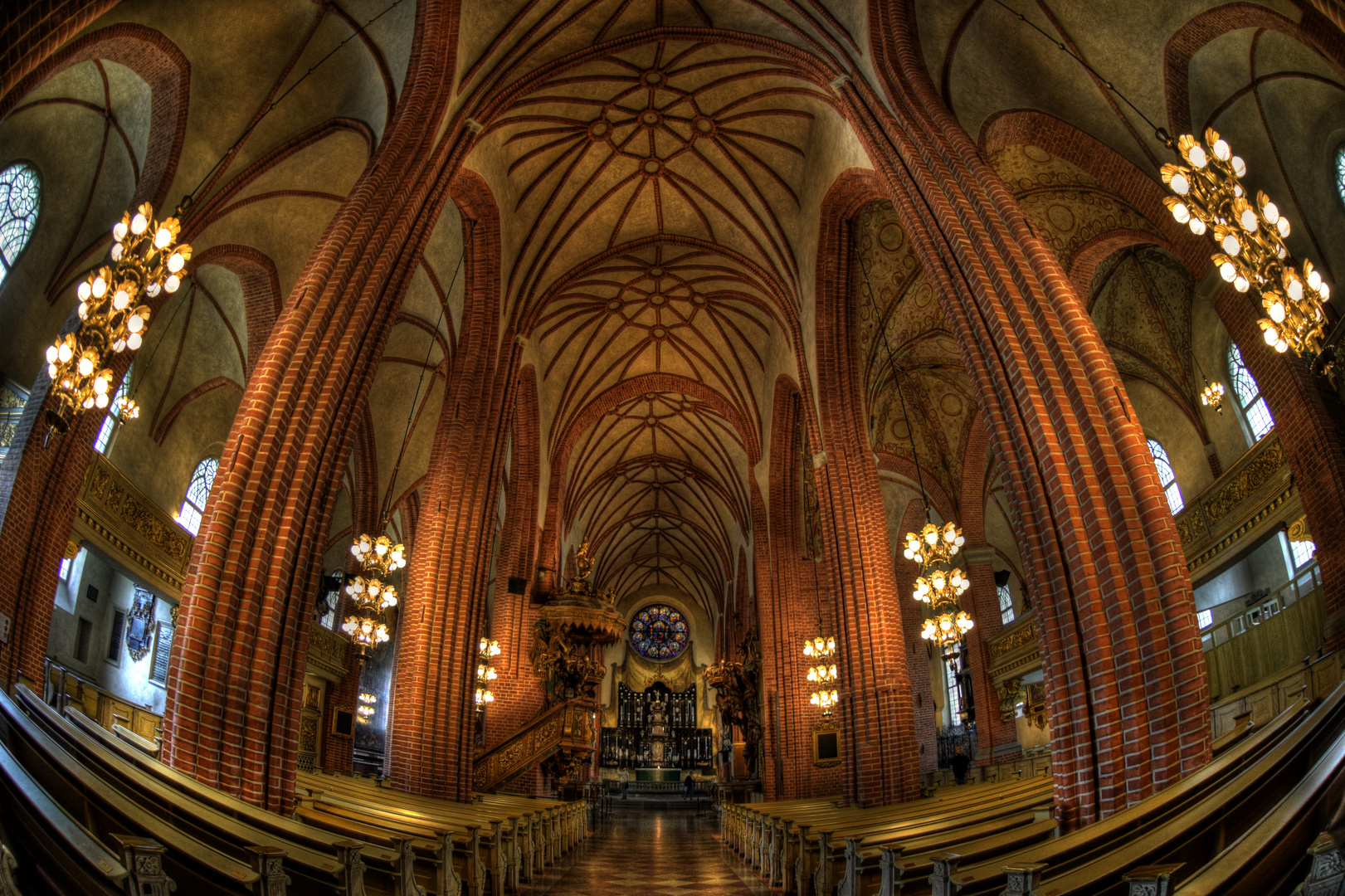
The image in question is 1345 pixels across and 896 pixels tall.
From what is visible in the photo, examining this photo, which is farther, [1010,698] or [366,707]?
[366,707]

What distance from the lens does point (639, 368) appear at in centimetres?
2250

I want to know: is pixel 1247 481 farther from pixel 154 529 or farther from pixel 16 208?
pixel 154 529

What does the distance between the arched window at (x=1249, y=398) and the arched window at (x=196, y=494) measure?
64.9 feet

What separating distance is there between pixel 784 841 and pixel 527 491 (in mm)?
13418

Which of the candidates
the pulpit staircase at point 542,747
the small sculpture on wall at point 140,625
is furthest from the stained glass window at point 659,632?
the small sculpture on wall at point 140,625

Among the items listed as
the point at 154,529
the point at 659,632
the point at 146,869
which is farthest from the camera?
the point at 659,632

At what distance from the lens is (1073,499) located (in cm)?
670

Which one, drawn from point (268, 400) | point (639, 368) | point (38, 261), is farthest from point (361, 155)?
point (639, 368)

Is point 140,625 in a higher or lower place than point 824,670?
higher

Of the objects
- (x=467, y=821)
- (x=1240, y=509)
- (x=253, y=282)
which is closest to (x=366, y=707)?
(x=253, y=282)

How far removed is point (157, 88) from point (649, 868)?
1194 centimetres

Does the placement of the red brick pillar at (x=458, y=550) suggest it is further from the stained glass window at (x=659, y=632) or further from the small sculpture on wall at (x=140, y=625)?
the stained glass window at (x=659, y=632)

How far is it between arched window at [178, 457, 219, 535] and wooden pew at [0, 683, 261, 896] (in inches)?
499

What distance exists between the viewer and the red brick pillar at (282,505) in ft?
20.7
